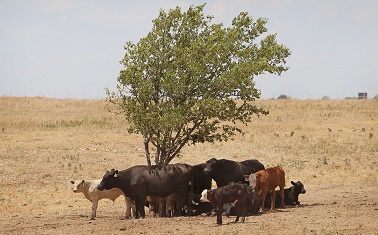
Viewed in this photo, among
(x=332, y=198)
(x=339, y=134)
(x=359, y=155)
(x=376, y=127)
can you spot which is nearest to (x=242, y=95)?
(x=332, y=198)

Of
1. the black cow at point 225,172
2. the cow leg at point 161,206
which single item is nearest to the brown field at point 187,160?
the cow leg at point 161,206

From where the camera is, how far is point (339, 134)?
54812 mm

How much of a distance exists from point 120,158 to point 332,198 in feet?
54.4

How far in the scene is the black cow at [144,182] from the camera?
2608 cm

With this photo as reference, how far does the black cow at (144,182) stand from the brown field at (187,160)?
1170 mm

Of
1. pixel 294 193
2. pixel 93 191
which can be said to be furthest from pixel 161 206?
pixel 294 193

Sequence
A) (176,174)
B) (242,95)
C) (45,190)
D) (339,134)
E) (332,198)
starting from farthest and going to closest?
1. (339,134)
2. (45,190)
3. (332,198)
4. (242,95)
5. (176,174)

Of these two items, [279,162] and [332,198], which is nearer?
[332,198]

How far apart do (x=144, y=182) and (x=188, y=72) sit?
4.84m

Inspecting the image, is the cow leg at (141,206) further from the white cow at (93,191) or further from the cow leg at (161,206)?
the cow leg at (161,206)

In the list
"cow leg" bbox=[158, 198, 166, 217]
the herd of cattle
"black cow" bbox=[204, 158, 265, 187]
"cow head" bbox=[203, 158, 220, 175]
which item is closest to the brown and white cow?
the herd of cattle

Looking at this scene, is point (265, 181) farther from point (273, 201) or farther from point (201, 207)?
point (201, 207)

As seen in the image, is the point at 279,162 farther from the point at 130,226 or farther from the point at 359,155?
the point at 130,226

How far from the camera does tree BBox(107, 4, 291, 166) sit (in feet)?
90.7
